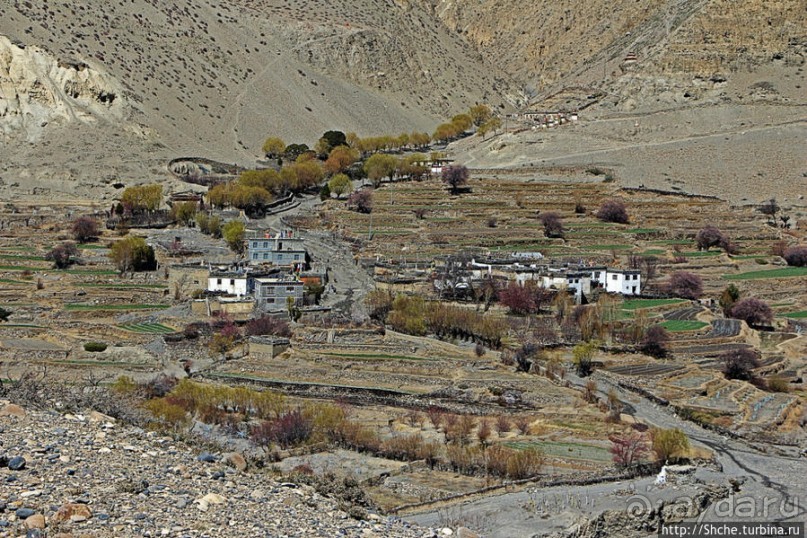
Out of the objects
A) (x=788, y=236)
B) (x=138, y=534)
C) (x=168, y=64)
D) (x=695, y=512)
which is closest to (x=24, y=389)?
(x=138, y=534)

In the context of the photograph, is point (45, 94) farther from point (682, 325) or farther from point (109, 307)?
point (682, 325)

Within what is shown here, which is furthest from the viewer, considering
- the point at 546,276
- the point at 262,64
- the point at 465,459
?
the point at 262,64

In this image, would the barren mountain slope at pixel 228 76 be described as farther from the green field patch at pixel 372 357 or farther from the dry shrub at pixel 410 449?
the dry shrub at pixel 410 449

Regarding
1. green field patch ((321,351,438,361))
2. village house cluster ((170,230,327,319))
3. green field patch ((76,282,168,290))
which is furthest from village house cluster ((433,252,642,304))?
green field patch ((76,282,168,290))

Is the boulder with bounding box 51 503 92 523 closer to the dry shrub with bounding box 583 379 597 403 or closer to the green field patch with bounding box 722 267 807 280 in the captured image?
the dry shrub with bounding box 583 379 597 403

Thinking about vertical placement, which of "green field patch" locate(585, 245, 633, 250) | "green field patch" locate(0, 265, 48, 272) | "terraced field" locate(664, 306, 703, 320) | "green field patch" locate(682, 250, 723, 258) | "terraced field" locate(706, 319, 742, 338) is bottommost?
"terraced field" locate(706, 319, 742, 338)

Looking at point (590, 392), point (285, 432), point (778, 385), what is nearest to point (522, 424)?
point (590, 392)
